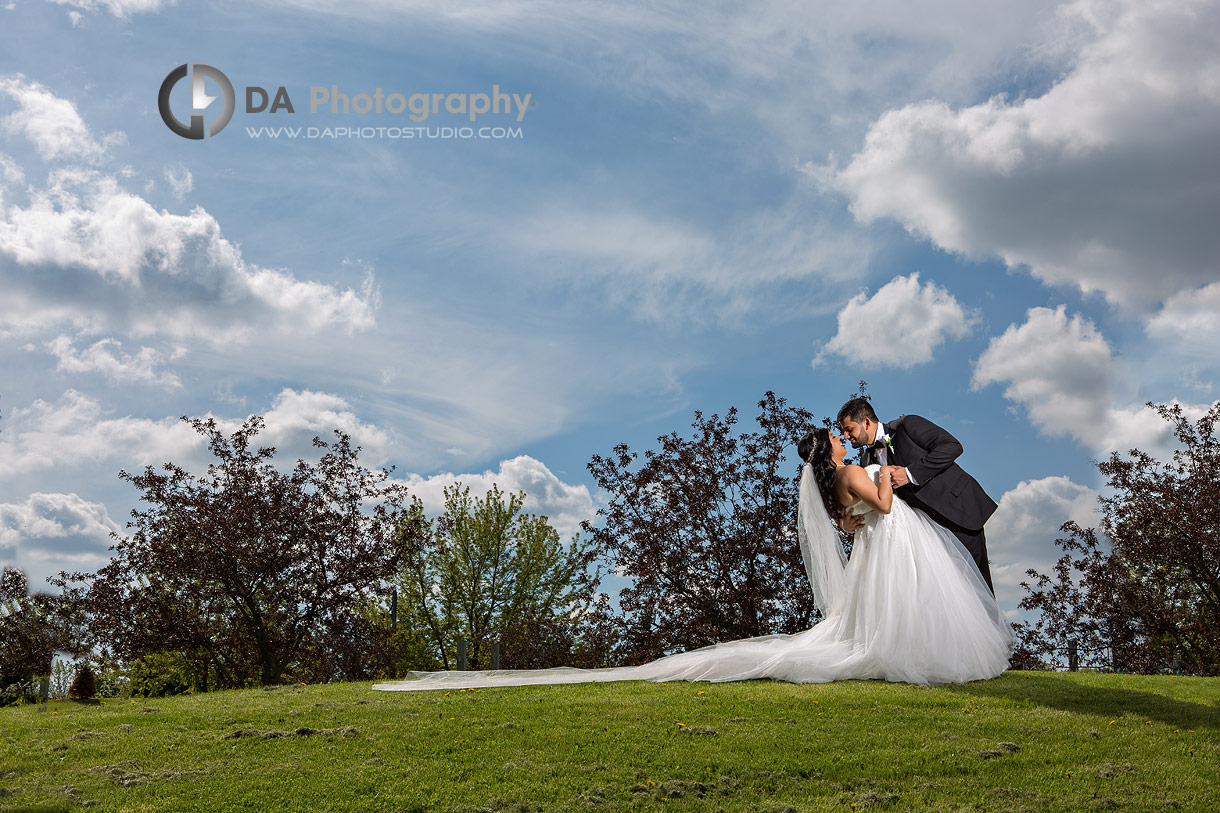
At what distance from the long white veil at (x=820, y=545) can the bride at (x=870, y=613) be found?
15 mm

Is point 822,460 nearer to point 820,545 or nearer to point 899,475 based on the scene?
point 899,475

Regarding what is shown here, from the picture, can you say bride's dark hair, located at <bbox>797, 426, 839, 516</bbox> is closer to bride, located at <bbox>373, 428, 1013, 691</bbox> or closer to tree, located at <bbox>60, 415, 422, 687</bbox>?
bride, located at <bbox>373, 428, 1013, 691</bbox>

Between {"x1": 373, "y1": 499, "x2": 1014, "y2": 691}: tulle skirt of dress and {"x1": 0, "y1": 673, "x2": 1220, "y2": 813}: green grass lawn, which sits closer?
{"x1": 0, "y1": 673, "x2": 1220, "y2": 813}: green grass lawn

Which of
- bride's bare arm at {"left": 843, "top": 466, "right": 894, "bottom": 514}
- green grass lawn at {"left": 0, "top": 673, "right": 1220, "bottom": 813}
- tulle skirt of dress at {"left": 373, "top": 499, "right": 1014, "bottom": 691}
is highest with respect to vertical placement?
bride's bare arm at {"left": 843, "top": 466, "right": 894, "bottom": 514}

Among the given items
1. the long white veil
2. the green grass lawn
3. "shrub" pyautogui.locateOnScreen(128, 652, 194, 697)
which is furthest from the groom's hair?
"shrub" pyautogui.locateOnScreen(128, 652, 194, 697)

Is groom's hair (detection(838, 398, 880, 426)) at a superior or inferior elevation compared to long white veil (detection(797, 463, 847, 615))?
superior

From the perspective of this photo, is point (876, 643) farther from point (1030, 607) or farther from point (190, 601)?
point (190, 601)

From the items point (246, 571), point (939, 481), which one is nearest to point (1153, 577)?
point (939, 481)

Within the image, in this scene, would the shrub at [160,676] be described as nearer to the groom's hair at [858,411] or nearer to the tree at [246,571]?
the tree at [246,571]

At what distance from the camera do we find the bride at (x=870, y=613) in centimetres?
1095

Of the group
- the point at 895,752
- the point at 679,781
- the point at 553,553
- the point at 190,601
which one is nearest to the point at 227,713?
the point at 679,781

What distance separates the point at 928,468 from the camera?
11539 millimetres

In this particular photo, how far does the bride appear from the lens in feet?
35.9

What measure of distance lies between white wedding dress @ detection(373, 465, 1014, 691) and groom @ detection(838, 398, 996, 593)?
24cm
